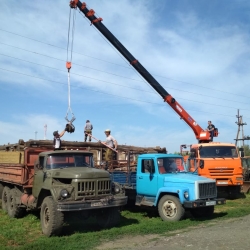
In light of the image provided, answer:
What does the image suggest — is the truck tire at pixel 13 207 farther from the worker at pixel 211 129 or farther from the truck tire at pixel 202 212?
the worker at pixel 211 129

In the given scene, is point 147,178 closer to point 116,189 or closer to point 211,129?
point 116,189

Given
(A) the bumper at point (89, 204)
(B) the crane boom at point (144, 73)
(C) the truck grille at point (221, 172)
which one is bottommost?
(A) the bumper at point (89, 204)

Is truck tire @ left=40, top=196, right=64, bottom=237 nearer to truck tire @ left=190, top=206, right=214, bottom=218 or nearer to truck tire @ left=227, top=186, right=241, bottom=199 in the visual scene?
truck tire @ left=190, top=206, right=214, bottom=218

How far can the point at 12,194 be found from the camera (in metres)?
10.9

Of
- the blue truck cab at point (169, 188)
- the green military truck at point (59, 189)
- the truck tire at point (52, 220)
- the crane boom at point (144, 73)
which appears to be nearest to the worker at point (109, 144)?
the blue truck cab at point (169, 188)

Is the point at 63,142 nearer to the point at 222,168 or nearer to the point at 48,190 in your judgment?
the point at 48,190

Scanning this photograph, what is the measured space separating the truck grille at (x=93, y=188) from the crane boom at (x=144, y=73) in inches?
439

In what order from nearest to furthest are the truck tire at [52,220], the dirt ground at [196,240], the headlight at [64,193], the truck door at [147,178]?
the dirt ground at [196,240] < the truck tire at [52,220] < the headlight at [64,193] < the truck door at [147,178]

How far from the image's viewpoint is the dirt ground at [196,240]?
6862 mm

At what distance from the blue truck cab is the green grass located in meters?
0.48

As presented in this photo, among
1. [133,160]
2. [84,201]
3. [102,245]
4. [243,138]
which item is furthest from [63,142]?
[243,138]

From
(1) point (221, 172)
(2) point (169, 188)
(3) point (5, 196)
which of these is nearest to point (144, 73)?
(1) point (221, 172)

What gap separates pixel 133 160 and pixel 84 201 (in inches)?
194

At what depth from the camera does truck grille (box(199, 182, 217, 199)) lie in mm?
9578
